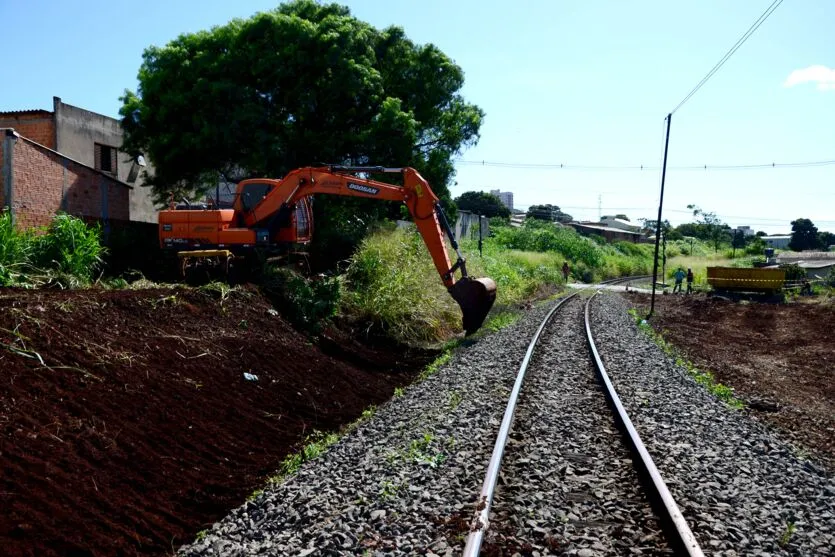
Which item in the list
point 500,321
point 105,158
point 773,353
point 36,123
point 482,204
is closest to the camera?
point 773,353

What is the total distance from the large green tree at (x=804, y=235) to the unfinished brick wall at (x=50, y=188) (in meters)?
107

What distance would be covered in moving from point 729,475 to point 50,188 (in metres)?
18.4

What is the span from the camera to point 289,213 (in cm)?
1537

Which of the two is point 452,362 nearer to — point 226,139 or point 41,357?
point 41,357

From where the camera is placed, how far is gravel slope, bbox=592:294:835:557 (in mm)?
4742

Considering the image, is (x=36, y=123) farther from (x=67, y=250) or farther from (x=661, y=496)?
(x=661, y=496)

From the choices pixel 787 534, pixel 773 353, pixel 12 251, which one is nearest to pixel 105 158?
pixel 12 251

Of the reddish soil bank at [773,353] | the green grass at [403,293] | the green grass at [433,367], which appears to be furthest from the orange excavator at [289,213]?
the reddish soil bank at [773,353]

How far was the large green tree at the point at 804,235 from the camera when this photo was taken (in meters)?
100

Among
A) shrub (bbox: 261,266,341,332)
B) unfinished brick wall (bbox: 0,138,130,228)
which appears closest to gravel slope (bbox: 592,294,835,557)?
shrub (bbox: 261,266,341,332)

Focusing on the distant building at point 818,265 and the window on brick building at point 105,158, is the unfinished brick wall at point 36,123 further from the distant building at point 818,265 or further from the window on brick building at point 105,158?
the distant building at point 818,265

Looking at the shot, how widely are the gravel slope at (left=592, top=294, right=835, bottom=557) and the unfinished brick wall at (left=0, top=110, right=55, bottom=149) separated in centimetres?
2315

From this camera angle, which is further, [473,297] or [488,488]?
[473,297]

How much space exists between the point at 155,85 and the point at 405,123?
30.1 ft
